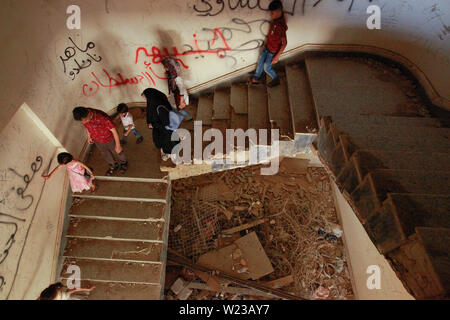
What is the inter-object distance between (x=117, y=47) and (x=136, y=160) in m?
2.38

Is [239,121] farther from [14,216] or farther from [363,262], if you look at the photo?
[14,216]

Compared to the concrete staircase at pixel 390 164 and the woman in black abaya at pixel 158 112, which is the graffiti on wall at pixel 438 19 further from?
the woman in black abaya at pixel 158 112

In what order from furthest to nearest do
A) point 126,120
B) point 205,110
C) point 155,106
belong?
1. point 205,110
2. point 126,120
3. point 155,106

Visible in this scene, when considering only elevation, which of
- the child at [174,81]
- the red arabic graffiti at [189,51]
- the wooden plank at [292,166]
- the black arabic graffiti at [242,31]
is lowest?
the wooden plank at [292,166]

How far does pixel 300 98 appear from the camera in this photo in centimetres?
541

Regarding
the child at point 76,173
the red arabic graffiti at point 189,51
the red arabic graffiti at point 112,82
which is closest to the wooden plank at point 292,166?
the red arabic graffiti at point 189,51

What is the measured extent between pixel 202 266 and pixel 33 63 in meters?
4.97

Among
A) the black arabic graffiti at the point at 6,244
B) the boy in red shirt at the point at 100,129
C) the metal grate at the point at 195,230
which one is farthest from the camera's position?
the metal grate at the point at 195,230

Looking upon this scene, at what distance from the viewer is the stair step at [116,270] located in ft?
17.3

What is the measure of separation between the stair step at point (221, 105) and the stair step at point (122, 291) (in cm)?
381

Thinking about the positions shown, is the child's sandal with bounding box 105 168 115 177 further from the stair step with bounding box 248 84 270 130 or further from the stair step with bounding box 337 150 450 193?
the stair step with bounding box 337 150 450 193

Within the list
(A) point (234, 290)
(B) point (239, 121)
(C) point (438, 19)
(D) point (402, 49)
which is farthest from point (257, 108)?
(A) point (234, 290)

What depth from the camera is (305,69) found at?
594 centimetres
